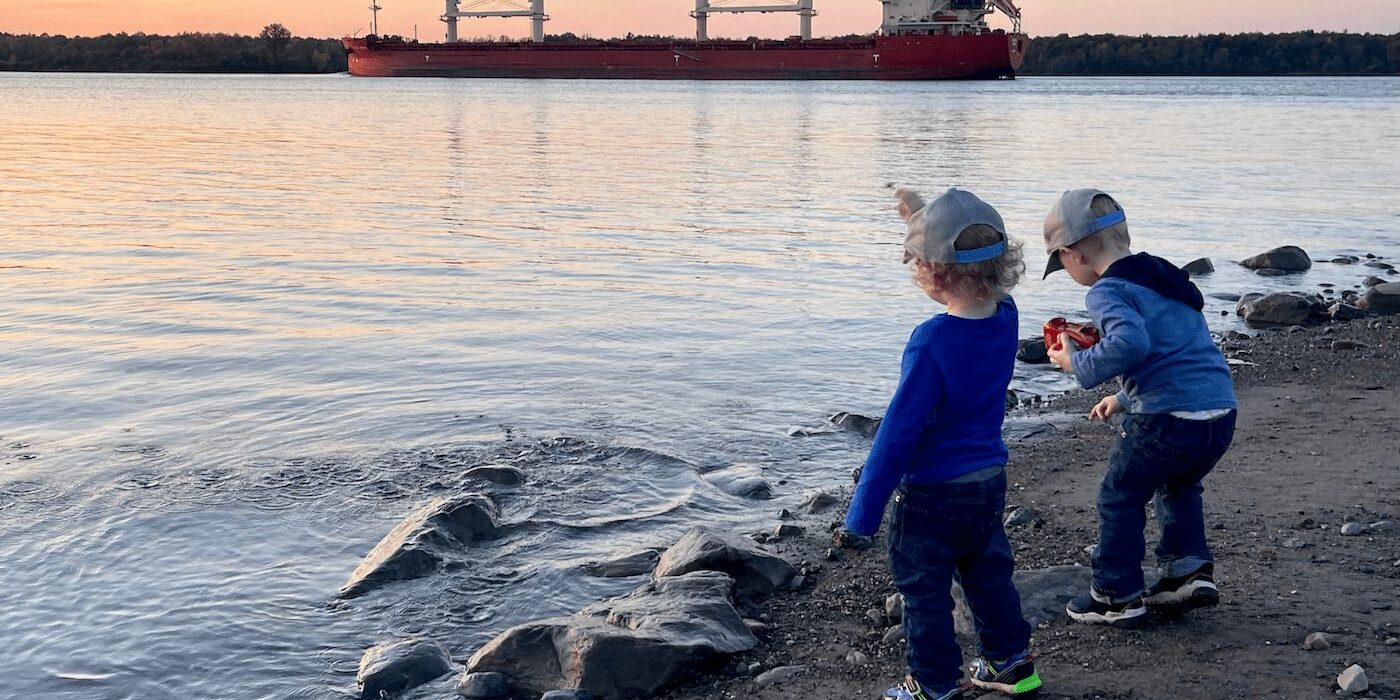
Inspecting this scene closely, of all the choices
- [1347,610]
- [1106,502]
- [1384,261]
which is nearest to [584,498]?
[1106,502]

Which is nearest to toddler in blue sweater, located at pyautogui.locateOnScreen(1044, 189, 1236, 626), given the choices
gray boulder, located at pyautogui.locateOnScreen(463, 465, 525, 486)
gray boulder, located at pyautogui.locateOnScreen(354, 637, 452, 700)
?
gray boulder, located at pyautogui.locateOnScreen(354, 637, 452, 700)

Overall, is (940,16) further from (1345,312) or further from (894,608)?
(894,608)

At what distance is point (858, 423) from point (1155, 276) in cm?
387

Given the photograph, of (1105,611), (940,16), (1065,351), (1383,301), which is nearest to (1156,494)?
(1105,611)

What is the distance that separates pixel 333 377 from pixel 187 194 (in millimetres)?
13243

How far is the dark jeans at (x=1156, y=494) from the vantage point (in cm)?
396

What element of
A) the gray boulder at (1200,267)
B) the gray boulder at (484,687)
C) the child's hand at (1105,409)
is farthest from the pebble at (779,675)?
the gray boulder at (1200,267)

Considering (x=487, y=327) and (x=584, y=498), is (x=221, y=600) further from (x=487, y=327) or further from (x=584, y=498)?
(x=487, y=327)

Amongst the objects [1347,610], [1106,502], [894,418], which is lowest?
[1347,610]

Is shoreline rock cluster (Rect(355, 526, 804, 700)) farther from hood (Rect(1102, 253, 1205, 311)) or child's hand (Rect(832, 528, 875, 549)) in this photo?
hood (Rect(1102, 253, 1205, 311))

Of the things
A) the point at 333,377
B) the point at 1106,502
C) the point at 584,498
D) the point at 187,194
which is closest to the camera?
the point at 1106,502

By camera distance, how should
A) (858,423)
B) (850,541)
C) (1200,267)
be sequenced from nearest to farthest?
(850,541)
(858,423)
(1200,267)

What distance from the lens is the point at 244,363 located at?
9.51m

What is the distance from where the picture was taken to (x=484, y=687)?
425 centimetres
